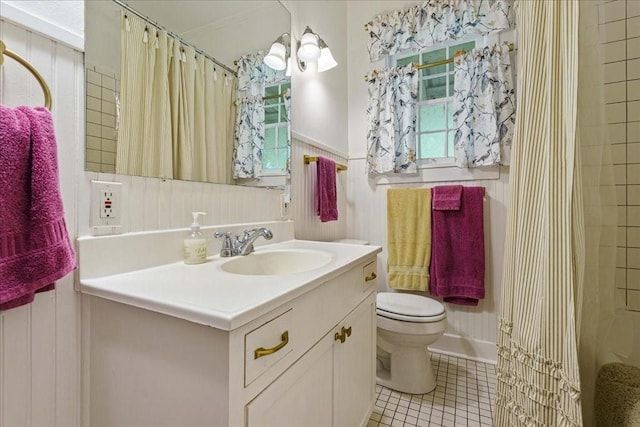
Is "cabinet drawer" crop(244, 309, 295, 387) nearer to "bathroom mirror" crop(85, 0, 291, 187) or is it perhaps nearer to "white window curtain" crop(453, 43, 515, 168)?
"bathroom mirror" crop(85, 0, 291, 187)

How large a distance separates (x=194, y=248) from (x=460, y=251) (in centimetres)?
163

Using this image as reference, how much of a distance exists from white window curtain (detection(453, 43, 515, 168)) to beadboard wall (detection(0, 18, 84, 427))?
1.90 metres

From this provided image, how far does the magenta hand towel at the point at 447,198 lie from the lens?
6.10 feet

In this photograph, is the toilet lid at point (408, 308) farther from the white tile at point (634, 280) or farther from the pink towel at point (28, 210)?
the pink towel at point (28, 210)

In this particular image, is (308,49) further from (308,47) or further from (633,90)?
(633,90)

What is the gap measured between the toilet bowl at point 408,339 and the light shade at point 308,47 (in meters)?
1.45

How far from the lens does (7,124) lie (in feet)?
1.72

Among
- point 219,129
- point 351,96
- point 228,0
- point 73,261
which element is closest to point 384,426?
point 73,261

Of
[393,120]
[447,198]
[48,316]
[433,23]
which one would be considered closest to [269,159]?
[48,316]

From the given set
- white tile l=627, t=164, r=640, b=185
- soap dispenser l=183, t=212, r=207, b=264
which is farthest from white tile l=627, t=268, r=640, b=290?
soap dispenser l=183, t=212, r=207, b=264

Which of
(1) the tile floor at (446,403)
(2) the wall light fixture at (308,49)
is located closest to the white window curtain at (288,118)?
(2) the wall light fixture at (308,49)

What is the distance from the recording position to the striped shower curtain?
2.66 ft

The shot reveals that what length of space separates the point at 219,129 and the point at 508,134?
1.66 m

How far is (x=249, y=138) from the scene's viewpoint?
4.17 feet
